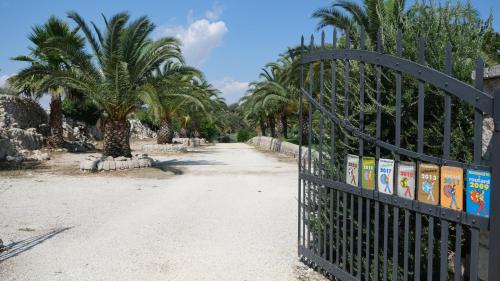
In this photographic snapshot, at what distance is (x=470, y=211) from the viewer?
2340 millimetres

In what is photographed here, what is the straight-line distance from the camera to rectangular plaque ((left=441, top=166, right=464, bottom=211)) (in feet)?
7.89

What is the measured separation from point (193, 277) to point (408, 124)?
254 centimetres

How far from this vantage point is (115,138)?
14547 millimetres

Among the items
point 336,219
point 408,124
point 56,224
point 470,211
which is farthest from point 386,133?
point 56,224

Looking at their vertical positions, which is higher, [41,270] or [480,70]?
[480,70]

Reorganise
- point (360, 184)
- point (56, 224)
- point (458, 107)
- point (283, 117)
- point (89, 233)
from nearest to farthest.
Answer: point (458, 107)
point (360, 184)
point (89, 233)
point (56, 224)
point (283, 117)

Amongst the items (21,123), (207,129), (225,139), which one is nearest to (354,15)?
(21,123)

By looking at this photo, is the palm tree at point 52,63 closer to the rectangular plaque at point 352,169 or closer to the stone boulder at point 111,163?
the stone boulder at point 111,163

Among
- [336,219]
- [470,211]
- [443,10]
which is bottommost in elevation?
[336,219]

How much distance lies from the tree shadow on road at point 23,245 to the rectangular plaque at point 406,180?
4.32 meters

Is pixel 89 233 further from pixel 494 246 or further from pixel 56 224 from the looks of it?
pixel 494 246

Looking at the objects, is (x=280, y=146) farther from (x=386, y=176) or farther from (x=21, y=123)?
(x=386, y=176)

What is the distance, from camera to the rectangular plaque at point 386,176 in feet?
9.80

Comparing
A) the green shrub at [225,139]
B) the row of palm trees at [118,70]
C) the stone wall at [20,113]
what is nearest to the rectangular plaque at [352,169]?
the row of palm trees at [118,70]
